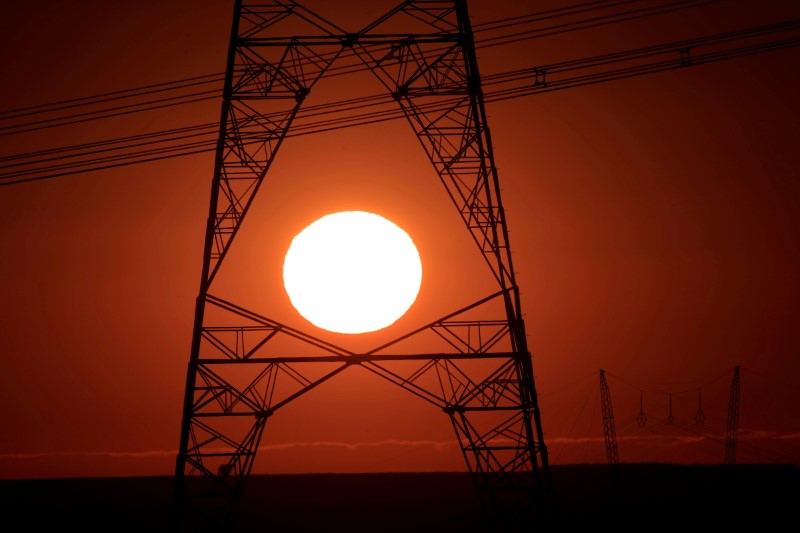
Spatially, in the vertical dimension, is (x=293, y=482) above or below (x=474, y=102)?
below

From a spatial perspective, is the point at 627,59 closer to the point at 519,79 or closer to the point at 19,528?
the point at 519,79

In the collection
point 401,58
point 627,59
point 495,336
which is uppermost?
point 627,59

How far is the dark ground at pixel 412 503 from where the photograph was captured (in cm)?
2528

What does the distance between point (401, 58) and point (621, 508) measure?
1686 cm

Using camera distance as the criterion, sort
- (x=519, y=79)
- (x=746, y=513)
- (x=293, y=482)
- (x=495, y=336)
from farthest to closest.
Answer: (x=293, y=482) → (x=746, y=513) → (x=519, y=79) → (x=495, y=336)

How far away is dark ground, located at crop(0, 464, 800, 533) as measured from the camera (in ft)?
82.9

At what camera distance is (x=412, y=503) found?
2730 centimetres

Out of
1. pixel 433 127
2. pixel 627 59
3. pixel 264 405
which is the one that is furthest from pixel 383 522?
pixel 627 59

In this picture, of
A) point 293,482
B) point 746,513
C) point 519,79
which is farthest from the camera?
point 293,482

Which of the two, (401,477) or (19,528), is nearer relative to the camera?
(19,528)

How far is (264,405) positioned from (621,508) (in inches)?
534

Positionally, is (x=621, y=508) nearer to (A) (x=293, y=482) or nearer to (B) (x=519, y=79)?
(A) (x=293, y=482)

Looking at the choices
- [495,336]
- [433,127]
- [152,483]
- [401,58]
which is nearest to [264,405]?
[495,336]

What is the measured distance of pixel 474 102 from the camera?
21938 millimetres
